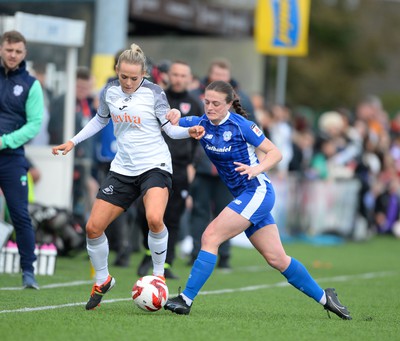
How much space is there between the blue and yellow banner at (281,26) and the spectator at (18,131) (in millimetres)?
9823

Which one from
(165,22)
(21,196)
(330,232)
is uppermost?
(165,22)

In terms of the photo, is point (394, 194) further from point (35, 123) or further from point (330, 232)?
point (35, 123)

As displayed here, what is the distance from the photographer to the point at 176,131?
29.6 feet

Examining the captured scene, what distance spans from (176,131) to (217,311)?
157 centimetres

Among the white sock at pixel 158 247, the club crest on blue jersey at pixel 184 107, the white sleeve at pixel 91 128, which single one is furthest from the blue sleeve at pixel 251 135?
the club crest on blue jersey at pixel 184 107

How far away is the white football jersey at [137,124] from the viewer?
29.8 ft

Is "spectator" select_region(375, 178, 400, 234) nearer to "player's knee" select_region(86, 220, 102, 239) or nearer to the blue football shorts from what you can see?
the blue football shorts

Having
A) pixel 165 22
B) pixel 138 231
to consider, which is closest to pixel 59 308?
pixel 138 231

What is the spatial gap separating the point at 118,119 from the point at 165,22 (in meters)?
10.9

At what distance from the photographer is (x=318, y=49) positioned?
47.0m

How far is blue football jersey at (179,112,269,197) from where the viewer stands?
28.6 feet

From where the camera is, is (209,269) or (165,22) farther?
(165,22)

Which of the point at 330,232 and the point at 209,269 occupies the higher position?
the point at 209,269

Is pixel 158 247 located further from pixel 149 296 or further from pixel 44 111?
pixel 44 111
